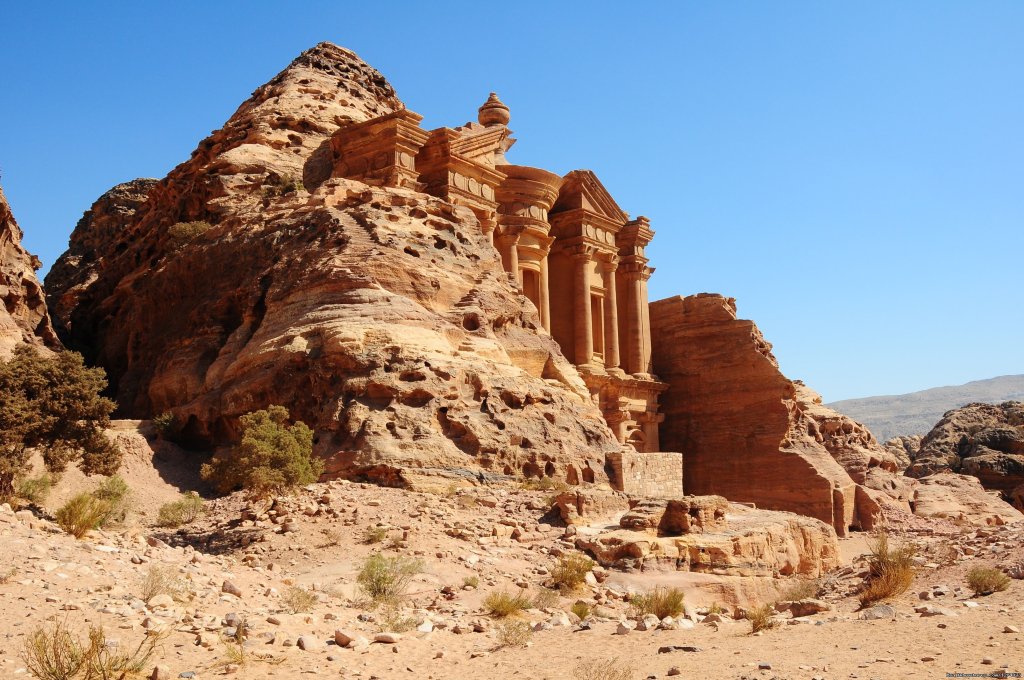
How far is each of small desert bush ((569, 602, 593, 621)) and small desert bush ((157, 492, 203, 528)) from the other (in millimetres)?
7120

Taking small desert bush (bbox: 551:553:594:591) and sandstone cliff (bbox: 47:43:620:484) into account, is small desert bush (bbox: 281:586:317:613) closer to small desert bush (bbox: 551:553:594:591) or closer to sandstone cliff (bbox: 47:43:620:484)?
small desert bush (bbox: 551:553:594:591)

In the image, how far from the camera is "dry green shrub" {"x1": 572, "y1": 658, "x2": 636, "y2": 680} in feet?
27.7

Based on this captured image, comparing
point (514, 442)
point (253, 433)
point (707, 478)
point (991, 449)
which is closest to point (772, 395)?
point (707, 478)

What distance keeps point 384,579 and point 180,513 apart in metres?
5.74

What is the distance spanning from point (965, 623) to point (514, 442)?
11601mm

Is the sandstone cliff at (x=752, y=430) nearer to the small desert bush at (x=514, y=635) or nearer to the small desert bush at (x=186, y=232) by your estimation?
the small desert bush at (x=186, y=232)

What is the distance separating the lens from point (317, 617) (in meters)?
10.7

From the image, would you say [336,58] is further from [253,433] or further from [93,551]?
[93,551]

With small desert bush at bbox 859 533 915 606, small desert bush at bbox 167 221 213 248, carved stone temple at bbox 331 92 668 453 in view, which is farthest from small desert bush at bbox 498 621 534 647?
small desert bush at bbox 167 221 213 248

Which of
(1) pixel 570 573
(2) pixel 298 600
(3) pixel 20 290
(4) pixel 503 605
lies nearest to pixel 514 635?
(4) pixel 503 605

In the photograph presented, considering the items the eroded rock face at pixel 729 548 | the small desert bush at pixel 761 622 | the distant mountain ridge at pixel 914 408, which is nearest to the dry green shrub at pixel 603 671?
the small desert bush at pixel 761 622

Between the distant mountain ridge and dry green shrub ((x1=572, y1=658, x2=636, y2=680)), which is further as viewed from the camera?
the distant mountain ridge

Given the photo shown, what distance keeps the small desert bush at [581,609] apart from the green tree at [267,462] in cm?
593

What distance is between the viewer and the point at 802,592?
47.4 feet
